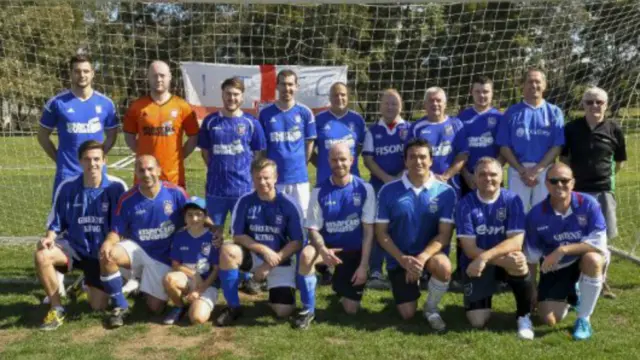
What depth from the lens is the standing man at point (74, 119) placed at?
5.19 metres

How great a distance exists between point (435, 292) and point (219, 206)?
2049mm

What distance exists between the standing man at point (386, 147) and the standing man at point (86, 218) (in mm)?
2271

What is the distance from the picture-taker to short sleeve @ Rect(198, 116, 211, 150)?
5.37 m

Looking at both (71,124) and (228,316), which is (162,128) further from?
(228,316)

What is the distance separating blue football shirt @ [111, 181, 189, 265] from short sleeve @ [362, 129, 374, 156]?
5.86 feet

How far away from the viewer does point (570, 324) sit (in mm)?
4465

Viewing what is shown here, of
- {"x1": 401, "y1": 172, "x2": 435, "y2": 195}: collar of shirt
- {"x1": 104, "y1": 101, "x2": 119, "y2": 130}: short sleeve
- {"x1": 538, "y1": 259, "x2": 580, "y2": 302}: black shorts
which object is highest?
{"x1": 104, "y1": 101, "x2": 119, "y2": 130}: short sleeve

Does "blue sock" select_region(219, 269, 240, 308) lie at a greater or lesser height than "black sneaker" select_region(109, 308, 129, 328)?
greater

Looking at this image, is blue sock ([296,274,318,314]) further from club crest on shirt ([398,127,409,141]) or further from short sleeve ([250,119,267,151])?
club crest on shirt ([398,127,409,141])

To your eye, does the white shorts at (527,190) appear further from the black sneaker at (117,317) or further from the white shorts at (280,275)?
the black sneaker at (117,317)

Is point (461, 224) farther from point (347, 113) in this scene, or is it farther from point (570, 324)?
point (347, 113)

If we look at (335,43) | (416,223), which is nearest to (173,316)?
(416,223)

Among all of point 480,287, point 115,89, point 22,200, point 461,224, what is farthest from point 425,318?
point 22,200

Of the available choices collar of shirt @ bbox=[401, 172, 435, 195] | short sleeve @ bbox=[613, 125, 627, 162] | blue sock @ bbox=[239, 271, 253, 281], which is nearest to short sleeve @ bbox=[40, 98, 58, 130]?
blue sock @ bbox=[239, 271, 253, 281]
